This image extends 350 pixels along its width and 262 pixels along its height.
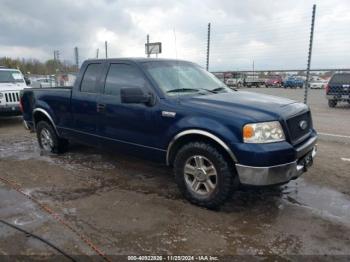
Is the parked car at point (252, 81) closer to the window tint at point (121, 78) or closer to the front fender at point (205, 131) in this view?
the window tint at point (121, 78)

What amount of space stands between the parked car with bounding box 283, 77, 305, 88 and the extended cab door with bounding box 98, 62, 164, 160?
135 feet

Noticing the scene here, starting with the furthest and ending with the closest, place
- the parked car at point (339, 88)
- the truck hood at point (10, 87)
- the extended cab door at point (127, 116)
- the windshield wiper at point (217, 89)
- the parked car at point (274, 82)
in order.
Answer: the parked car at point (274, 82), the parked car at point (339, 88), the truck hood at point (10, 87), the windshield wiper at point (217, 89), the extended cab door at point (127, 116)

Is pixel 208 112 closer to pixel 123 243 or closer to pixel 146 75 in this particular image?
pixel 146 75

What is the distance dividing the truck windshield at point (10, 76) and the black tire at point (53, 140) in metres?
5.37

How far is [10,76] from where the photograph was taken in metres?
11.6

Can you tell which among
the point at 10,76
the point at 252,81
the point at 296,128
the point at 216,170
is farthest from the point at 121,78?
the point at 252,81

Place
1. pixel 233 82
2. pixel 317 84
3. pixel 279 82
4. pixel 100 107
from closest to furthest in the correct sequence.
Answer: pixel 100 107 → pixel 233 82 → pixel 317 84 → pixel 279 82

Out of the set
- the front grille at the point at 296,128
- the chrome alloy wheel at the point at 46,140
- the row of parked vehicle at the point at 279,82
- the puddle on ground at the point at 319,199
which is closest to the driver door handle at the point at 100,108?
the chrome alloy wheel at the point at 46,140

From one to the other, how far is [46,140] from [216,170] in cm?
414

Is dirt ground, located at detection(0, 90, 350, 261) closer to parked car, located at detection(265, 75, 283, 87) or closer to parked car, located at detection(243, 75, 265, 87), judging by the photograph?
parked car, located at detection(243, 75, 265, 87)

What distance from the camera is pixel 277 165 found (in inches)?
149

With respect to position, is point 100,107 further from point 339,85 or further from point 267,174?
point 339,85

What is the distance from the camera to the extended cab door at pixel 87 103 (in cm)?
546

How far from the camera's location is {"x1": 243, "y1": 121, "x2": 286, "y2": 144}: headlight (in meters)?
3.80
